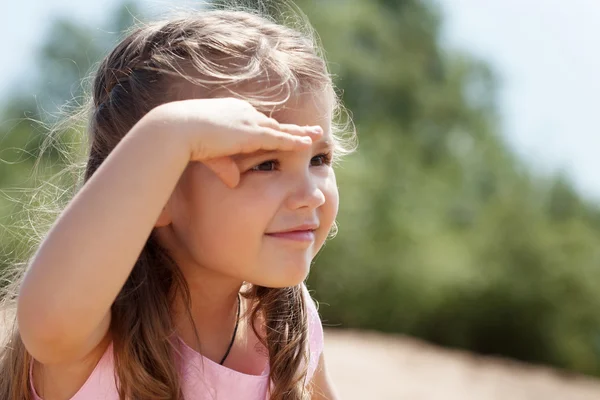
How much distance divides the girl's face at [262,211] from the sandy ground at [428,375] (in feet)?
14.2

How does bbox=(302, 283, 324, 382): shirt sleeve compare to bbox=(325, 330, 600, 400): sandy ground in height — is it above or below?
above

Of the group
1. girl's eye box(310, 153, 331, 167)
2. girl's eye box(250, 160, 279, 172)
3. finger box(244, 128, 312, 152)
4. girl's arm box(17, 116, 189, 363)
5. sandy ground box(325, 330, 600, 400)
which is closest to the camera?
girl's arm box(17, 116, 189, 363)

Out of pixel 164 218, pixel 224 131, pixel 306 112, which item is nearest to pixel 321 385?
pixel 164 218

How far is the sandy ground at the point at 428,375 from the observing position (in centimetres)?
656

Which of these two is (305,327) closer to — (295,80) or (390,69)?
(295,80)

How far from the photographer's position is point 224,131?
182 cm

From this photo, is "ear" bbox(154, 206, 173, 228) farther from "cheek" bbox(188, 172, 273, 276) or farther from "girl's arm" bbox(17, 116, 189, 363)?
"girl's arm" bbox(17, 116, 189, 363)

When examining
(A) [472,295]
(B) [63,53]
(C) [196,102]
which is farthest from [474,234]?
(C) [196,102]

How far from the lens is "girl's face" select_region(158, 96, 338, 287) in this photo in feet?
6.38

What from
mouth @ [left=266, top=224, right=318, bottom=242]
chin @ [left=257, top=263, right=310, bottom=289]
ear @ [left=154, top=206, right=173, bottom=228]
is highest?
mouth @ [left=266, top=224, right=318, bottom=242]

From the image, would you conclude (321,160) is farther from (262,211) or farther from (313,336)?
(313,336)

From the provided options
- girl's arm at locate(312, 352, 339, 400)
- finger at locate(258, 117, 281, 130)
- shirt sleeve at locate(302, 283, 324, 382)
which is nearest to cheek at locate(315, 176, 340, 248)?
finger at locate(258, 117, 281, 130)

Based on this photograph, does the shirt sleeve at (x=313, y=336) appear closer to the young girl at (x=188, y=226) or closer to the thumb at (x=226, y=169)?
the young girl at (x=188, y=226)

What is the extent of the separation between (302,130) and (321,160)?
0.18 m
